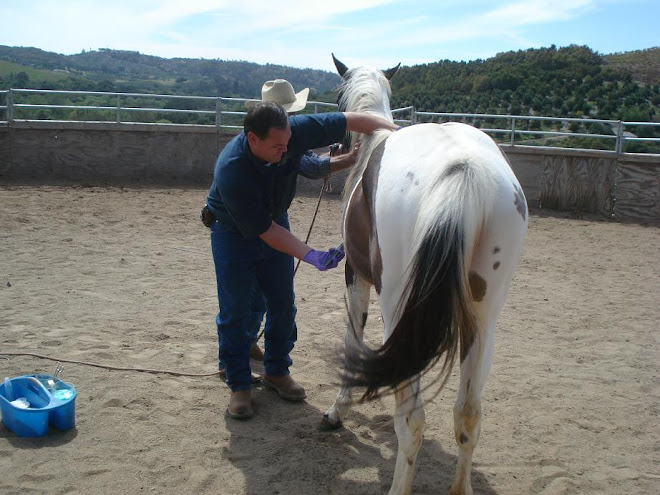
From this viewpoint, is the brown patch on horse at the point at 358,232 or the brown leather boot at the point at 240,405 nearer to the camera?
the brown patch on horse at the point at 358,232

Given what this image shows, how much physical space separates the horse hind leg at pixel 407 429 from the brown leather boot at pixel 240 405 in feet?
3.74

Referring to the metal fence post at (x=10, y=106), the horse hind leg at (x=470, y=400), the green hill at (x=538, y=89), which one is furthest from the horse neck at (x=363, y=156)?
the green hill at (x=538, y=89)

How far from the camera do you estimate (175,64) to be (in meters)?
97.8

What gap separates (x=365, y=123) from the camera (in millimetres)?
3275

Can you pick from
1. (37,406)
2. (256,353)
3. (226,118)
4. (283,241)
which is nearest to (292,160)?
(283,241)

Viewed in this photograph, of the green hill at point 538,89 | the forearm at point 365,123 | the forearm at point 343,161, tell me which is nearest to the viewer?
the forearm at point 365,123

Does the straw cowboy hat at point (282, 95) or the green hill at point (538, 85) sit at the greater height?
the green hill at point (538, 85)

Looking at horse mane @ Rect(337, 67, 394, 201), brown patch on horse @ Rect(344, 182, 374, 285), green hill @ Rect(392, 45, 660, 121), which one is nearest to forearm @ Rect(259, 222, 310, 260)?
brown patch on horse @ Rect(344, 182, 374, 285)

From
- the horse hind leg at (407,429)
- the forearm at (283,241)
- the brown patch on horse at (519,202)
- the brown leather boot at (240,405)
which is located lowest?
the brown leather boot at (240,405)

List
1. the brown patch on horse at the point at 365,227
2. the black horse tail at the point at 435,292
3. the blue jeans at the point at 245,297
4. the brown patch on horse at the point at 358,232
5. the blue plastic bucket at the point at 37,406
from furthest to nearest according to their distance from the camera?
1. the blue jeans at the point at 245,297
2. the blue plastic bucket at the point at 37,406
3. the brown patch on horse at the point at 358,232
4. the brown patch on horse at the point at 365,227
5. the black horse tail at the point at 435,292

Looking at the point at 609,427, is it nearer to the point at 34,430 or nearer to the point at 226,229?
the point at 226,229

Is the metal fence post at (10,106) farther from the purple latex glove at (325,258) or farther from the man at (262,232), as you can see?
the purple latex glove at (325,258)

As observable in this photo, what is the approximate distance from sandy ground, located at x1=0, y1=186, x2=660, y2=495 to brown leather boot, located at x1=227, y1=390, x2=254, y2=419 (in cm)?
6

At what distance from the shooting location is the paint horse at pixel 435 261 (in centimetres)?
216
